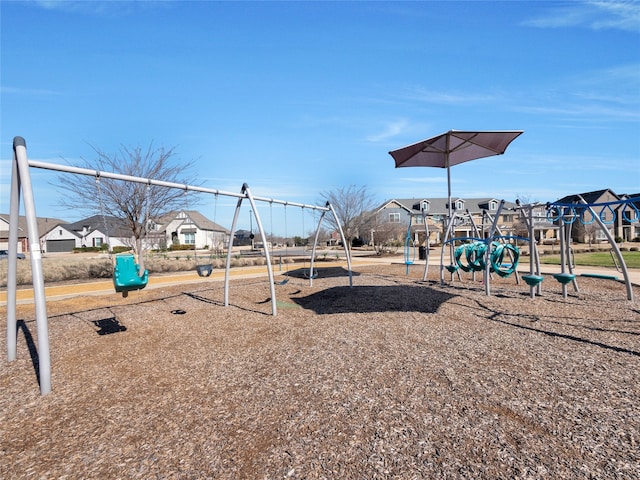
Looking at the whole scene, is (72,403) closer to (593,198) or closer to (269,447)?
(269,447)

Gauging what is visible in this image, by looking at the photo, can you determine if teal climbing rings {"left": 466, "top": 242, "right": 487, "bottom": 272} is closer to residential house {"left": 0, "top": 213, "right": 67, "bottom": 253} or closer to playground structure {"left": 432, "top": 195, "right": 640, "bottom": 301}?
playground structure {"left": 432, "top": 195, "right": 640, "bottom": 301}

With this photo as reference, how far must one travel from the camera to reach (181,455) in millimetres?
3027

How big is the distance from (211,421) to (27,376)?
313 centimetres

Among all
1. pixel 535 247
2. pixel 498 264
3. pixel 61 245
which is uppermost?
pixel 61 245

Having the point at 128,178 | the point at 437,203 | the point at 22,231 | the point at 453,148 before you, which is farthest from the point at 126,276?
the point at 437,203

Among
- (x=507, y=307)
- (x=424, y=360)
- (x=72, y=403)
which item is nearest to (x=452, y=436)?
(x=424, y=360)

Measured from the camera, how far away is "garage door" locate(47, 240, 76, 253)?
193 ft

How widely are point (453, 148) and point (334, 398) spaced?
30.3 feet

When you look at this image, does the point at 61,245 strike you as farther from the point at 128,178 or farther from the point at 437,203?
the point at 128,178

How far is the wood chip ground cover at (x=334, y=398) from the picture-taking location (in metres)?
2.88

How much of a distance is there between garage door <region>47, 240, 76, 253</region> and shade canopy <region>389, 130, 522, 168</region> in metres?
62.8

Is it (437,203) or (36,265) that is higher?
(437,203)

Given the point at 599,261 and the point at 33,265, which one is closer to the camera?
the point at 33,265

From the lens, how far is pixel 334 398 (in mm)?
3932
